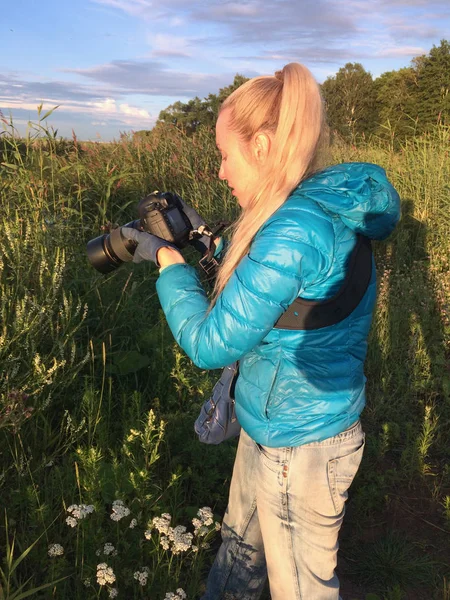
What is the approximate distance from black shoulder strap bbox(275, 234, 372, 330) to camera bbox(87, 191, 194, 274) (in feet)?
1.66

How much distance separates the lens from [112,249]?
1731mm

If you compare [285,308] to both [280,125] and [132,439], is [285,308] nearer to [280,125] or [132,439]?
[280,125]

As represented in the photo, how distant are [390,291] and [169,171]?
12.1 feet

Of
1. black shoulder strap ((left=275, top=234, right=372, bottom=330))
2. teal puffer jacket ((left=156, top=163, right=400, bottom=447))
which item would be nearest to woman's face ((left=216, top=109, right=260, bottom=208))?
teal puffer jacket ((left=156, top=163, right=400, bottom=447))

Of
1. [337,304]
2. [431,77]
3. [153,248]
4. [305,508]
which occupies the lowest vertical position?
[305,508]

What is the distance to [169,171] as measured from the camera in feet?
22.6

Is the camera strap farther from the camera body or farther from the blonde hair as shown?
the blonde hair

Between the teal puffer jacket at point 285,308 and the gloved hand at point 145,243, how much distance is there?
0.43 feet

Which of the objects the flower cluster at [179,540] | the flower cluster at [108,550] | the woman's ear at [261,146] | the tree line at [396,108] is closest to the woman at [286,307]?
the woman's ear at [261,146]

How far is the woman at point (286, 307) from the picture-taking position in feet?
3.99

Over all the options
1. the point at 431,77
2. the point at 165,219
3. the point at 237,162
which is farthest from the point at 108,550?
the point at 431,77

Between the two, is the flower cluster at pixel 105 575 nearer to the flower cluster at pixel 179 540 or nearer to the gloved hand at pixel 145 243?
the flower cluster at pixel 179 540

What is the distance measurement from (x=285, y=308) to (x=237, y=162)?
1.58 feet

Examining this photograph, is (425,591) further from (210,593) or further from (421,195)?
(421,195)
